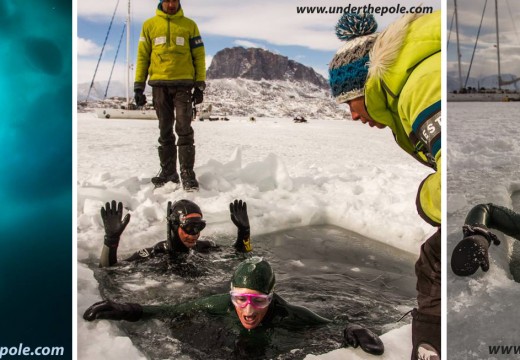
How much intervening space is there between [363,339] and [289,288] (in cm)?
51

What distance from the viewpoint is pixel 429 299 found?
5.79ft

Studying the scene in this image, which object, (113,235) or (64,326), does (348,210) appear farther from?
(64,326)

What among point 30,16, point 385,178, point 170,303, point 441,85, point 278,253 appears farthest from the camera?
point 385,178

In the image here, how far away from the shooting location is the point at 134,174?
2.54m

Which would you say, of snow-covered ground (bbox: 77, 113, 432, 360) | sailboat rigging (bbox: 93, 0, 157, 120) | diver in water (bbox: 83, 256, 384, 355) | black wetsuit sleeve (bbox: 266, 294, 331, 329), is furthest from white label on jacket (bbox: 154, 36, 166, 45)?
black wetsuit sleeve (bbox: 266, 294, 331, 329)

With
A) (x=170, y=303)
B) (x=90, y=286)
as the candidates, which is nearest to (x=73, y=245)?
(x=90, y=286)

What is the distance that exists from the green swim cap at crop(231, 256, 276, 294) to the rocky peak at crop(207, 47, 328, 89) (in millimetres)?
903

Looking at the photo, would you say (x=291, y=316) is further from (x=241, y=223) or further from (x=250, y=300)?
(x=241, y=223)

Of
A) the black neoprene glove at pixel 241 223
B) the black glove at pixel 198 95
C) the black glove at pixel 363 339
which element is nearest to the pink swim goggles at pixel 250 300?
the black glove at pixel 363 339

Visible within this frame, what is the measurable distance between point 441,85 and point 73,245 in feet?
4.84

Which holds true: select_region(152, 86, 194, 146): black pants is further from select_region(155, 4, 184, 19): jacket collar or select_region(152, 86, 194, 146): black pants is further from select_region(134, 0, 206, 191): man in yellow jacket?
select_region(155, 4, 184, 19): jacket collar

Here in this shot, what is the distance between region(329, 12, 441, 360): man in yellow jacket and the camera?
1439 mm

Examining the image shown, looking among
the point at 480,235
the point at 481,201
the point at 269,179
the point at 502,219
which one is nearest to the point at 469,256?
the point at 480,235

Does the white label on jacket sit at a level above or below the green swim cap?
above
